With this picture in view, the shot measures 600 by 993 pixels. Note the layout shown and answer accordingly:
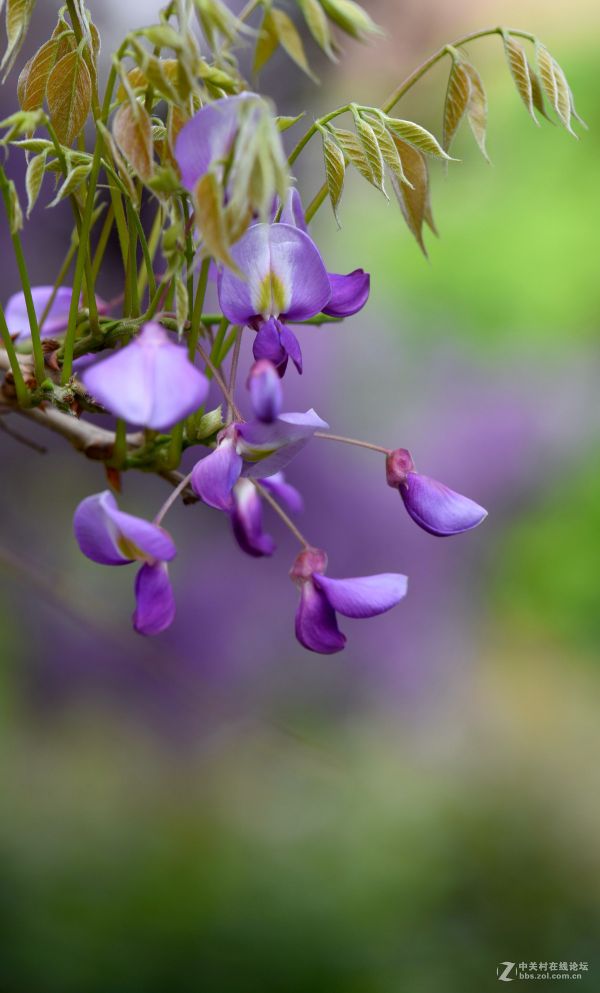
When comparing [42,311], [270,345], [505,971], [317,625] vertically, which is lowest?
[505,971]

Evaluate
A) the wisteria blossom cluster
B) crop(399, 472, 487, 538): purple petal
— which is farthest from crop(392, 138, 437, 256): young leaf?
crop(399, 472, 487, 538): purple petal

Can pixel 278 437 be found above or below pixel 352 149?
below

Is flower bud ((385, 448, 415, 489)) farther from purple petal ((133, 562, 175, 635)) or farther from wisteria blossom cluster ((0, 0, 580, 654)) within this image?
purple petal ((133, 562, 175, 635))

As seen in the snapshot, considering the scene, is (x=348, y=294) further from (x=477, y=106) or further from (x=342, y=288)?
(x=477, y=106)

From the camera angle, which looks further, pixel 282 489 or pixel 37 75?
pixel 282 489

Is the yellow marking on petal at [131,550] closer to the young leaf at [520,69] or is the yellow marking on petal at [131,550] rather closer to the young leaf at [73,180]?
the young leaf at [73,180]

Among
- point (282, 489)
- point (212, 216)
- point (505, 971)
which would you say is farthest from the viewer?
point (505, 971)

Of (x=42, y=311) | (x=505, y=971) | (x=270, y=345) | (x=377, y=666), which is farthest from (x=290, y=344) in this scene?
(x=377, y=666)
